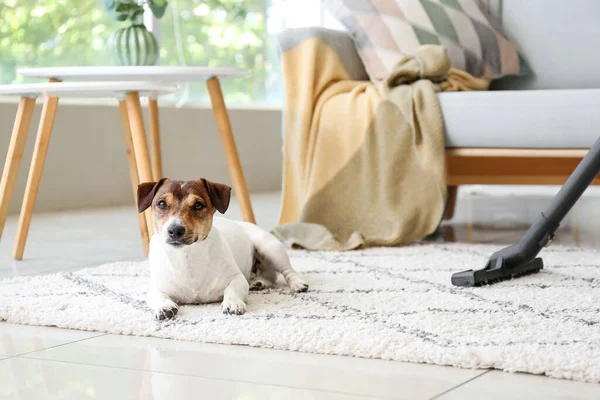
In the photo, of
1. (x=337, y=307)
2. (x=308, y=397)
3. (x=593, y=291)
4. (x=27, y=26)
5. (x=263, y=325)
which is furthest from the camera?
(x=27, y=26)

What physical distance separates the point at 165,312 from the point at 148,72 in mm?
860

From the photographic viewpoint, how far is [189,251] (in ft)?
5.20

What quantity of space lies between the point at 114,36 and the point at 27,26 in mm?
1564

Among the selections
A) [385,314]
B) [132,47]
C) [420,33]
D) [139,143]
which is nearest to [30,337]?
[385,314]

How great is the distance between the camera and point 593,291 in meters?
1.68

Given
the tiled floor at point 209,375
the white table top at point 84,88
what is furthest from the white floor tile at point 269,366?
the white table top at point 84,88

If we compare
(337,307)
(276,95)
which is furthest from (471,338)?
(276,95)

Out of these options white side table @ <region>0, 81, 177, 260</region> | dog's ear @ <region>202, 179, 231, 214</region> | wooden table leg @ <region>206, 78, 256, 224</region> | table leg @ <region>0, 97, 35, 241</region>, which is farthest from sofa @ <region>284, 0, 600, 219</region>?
dog's ear @ <region>202, 179, 231, 214</region>

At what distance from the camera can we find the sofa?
2354 mm

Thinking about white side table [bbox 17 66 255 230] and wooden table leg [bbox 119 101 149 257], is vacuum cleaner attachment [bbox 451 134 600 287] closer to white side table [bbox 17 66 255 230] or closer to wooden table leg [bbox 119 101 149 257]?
white side table [bbox 17 66 255 230]

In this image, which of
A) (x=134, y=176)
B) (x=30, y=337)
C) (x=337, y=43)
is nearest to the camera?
(x=30, y=337)

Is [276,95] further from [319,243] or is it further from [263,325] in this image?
[263,325]

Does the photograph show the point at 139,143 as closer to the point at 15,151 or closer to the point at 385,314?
the point at 15,151

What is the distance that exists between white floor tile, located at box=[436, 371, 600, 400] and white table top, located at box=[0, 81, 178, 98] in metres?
1.27
